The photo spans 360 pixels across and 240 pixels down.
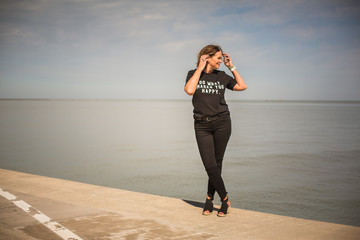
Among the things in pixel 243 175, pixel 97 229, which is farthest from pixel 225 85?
pixel 243 175

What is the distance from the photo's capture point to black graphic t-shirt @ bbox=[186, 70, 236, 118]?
4414 millimetres

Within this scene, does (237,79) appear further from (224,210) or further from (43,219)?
(43,219)

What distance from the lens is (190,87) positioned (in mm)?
4344

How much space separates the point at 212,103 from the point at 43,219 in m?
2.32

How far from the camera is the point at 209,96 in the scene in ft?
14.5

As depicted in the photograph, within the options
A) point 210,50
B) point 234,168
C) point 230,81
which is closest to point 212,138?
point 230,81

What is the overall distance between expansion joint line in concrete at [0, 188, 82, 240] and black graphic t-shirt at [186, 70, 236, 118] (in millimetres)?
1914

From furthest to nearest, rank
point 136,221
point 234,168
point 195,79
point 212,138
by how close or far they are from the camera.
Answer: point 234,168, point 212,138, point 195,79, point 136,221

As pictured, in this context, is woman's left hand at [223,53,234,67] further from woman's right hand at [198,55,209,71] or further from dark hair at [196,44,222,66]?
woman's right hand at [198,55,209,71]

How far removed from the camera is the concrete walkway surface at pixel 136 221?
3777mm

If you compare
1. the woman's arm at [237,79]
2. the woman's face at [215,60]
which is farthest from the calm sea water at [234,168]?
the woman's face at [215,60]

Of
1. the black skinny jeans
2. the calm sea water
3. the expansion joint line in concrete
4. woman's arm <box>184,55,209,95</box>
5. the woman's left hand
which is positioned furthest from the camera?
the calm sea water

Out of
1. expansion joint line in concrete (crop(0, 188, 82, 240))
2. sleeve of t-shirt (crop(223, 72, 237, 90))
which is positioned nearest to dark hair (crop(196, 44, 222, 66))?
sleeve of t-shirt (crop(223, 72, 237, 90))

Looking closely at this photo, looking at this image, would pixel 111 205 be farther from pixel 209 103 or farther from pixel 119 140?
pixel 119 140
